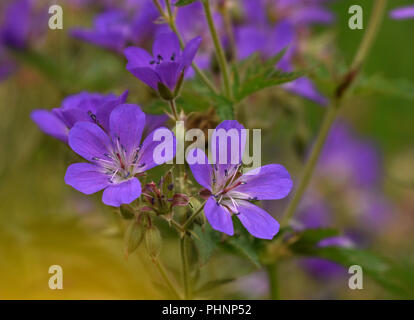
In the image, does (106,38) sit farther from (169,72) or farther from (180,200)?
(180,200)

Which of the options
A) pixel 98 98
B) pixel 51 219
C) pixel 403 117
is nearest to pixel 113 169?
pixel 98 98

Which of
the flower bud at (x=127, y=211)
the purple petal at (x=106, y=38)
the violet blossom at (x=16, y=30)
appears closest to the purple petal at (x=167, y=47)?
the flower bud at (x=127, y=211)

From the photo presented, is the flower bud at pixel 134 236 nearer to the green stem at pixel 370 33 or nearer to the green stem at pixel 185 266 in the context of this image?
the green stem at pixel 185 266

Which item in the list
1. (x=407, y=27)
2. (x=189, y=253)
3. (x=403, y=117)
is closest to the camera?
(x=189, y=253)

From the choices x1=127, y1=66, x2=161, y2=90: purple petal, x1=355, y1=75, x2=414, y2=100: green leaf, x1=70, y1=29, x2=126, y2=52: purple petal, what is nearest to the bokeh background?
x1=355, y1=75, x2=414, y2=100: green leaf

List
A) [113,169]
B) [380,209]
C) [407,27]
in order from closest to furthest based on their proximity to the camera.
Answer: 1. [113,169]
2. [380,209]
3. [407,27]

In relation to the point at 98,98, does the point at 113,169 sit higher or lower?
lower

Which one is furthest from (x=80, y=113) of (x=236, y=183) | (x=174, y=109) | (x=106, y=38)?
(x=106, y=38)
